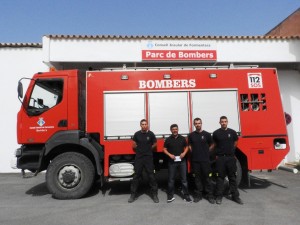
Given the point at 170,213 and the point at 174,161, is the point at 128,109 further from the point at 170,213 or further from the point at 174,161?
the point at 170,213

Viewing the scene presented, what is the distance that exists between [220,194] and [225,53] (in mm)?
6216

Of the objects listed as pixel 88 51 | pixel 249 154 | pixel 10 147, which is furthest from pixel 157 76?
pixel 10 147

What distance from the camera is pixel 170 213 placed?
511 cm

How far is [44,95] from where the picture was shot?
255 inches

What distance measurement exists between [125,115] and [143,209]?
7.16 feet

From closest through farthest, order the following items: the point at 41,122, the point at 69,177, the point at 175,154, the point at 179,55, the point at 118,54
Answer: the point at 175,154, the point at 69,177, the point at 41,122, the point at 118,54, the point at 179,55

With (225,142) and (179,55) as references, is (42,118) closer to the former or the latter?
(225,142)

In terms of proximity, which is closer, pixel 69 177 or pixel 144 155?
pixel 144 155

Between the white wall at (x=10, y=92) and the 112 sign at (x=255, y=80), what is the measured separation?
756cm

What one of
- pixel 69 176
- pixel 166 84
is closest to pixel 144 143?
pixel 166 84

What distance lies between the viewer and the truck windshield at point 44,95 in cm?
641

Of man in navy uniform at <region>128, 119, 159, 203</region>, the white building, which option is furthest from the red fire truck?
the white building

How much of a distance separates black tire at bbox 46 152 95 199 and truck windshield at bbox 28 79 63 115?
125 cm

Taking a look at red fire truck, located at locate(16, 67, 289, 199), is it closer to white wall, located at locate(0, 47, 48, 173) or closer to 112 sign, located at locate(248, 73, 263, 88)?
112 sign, located at locate(248, 73, 263, 88)
